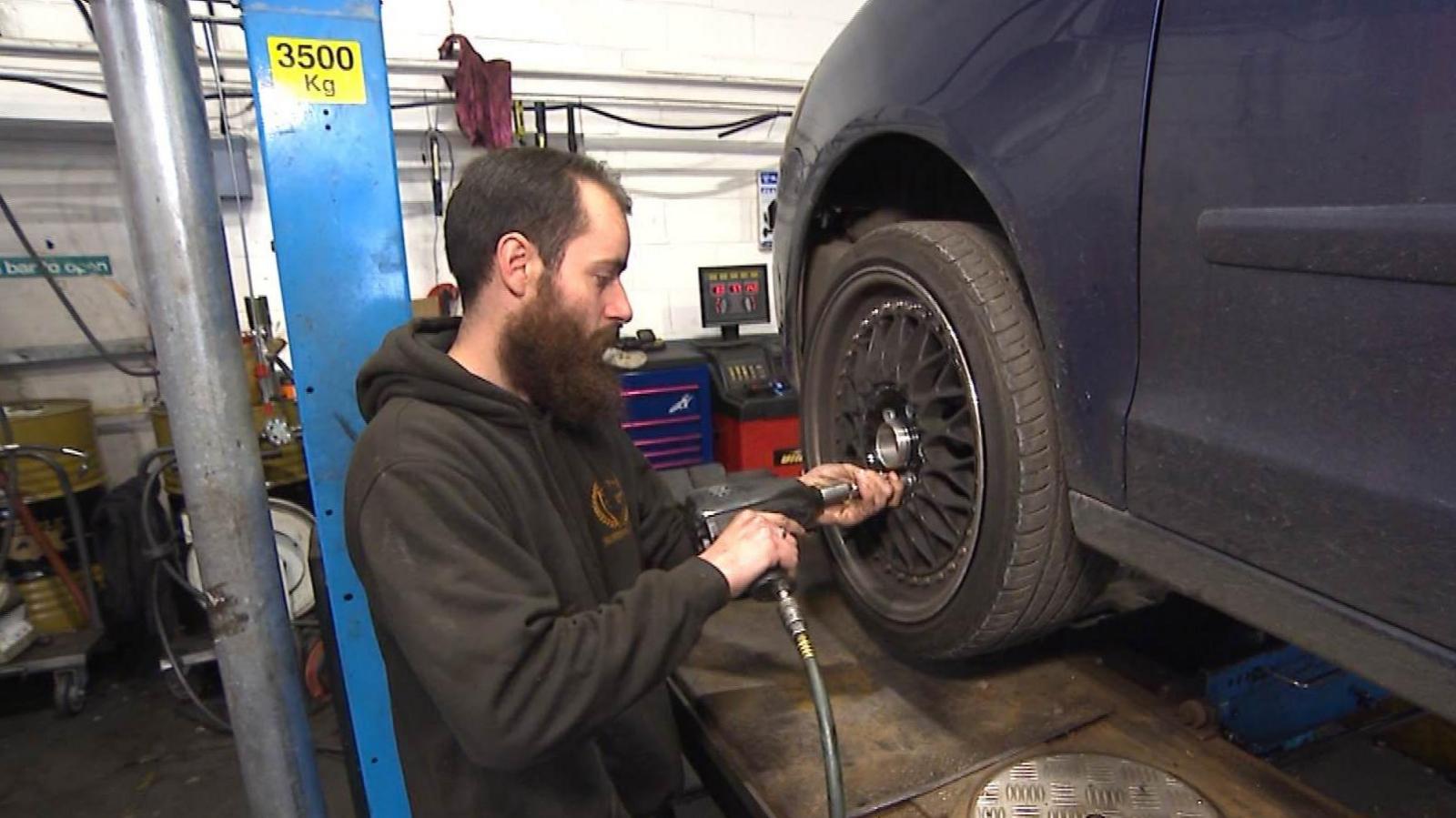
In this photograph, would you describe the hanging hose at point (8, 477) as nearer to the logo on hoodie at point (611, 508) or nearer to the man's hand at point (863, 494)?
the logo on hoodie at point (611, 508)

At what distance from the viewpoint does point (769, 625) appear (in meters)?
1.57

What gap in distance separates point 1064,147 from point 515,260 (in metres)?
0.69

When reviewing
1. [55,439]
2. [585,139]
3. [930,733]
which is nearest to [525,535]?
[930,733]

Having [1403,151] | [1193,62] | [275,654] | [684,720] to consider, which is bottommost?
[684,720]

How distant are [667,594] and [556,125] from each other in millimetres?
2986

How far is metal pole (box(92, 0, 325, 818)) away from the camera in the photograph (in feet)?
3.20

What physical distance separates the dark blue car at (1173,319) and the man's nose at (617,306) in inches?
15.4

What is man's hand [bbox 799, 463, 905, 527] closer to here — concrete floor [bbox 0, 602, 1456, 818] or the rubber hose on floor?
the rubber hose on floor

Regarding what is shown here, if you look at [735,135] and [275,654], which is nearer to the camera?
[275,654]

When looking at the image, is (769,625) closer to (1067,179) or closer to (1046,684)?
(1046,684)

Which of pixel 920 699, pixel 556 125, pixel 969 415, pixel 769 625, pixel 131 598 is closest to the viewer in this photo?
pixel 969 415

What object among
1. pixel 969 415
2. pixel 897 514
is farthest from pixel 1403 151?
pixel 897 514

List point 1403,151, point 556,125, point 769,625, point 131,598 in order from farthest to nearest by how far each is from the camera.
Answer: point 556,125
point 131,598
point 769,625
point 1403,151

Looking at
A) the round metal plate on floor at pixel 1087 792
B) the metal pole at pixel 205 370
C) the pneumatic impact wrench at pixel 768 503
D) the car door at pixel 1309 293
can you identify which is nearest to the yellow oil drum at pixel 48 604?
the metal pole at pixel 205 370
